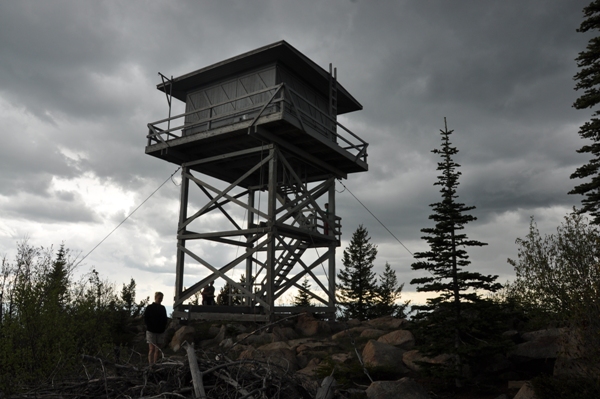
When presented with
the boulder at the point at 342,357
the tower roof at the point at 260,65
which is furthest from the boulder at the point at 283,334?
the tower roof at the point at 260,65

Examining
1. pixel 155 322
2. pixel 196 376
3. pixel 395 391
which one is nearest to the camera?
pixel 196 376

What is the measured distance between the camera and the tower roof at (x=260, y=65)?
18.7 meters

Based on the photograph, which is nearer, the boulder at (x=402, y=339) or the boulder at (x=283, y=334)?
the boulder at (x=402, y=339)

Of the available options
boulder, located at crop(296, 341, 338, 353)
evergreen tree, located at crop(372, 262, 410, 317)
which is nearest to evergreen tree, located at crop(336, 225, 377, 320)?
evergreen tree, located at crop(372, 262, 410, 317)

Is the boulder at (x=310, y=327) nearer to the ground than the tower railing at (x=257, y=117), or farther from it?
nearer to the ground

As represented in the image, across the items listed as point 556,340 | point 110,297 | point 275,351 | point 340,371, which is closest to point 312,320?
point 275,351

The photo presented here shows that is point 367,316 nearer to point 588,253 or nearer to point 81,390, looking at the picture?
point 588,253

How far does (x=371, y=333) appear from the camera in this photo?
15742 mm

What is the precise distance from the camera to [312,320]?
712 inches

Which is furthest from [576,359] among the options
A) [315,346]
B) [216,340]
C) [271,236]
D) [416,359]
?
[216,340]

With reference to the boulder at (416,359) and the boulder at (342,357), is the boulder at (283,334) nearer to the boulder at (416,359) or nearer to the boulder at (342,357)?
the boulder at (342,357)

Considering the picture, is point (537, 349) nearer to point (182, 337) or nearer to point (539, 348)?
point (539, 348)

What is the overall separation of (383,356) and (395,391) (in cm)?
286

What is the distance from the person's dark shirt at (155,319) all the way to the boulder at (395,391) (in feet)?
17.9
